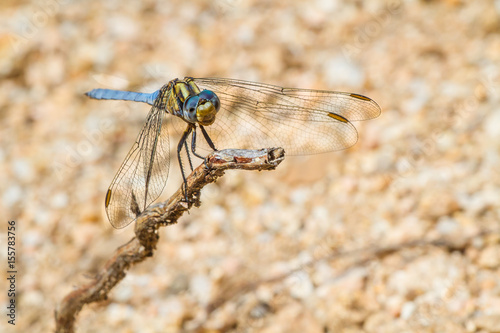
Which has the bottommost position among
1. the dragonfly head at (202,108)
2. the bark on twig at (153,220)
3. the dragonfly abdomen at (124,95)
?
the bark on twig at (153,220)

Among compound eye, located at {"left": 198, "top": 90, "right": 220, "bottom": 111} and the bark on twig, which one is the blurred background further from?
compound eye, located at {"left": 198, "top": 90, "right": 220, "bottom": 111}

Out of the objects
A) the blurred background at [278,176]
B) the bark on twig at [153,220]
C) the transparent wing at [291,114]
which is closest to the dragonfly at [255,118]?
the transparent wing at [291,114]

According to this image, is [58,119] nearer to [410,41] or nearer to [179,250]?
[179,250]

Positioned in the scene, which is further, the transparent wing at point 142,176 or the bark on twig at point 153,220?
the transparent wing at point 142,176

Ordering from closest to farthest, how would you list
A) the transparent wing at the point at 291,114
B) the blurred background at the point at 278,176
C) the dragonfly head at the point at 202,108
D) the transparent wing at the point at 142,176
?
1. the transparent wing at the point at 142,176
2. the dragonfly head at the point at 202,108
3. the transparent wing at the point at 291,114
4. the blurred background at the point at 278,176

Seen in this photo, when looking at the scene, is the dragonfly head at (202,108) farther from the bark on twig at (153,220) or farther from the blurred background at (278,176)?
the blurred background at (278,176)

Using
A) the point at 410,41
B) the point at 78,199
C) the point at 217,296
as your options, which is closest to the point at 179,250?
the point at 217,296

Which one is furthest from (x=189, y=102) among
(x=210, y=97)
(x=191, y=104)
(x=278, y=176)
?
(x=278, y=176)

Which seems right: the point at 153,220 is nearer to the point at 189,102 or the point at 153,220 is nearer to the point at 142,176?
the point at 142,176
